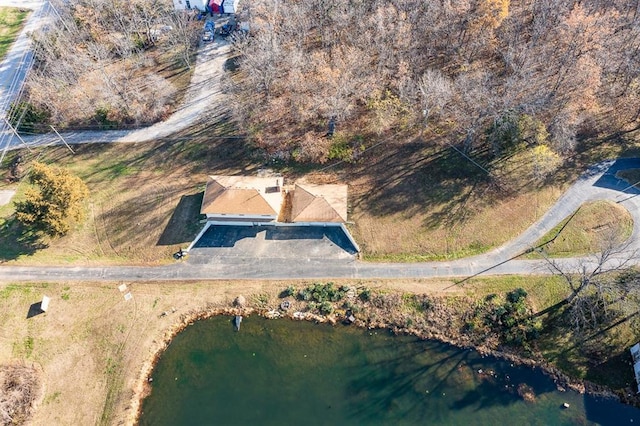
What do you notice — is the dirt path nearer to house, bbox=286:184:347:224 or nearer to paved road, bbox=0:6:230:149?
paved road, bbox=0:6:230:149

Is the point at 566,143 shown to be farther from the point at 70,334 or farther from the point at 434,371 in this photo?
the point at 70,334

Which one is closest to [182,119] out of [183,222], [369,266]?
[183,222]

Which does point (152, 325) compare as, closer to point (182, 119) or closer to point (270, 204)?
point (270, 204)

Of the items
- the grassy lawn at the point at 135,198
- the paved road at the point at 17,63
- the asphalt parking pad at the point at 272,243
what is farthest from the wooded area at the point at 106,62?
the asphalt parking pad at the point at 272,243

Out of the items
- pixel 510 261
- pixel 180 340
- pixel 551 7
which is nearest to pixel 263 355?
pixel 180 340

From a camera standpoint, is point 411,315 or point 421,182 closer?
point 411,315
